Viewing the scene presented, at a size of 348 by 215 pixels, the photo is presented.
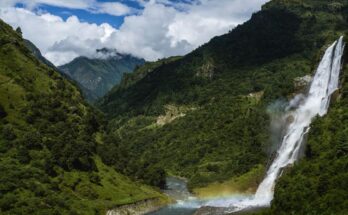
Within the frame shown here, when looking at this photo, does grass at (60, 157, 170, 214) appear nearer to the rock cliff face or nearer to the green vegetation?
the rock cliff face

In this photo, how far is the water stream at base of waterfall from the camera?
151 meters

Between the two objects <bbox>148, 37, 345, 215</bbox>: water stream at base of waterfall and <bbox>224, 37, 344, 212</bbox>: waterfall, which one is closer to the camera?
<bbox>148, 37, 345, 215</bbox>: water stream at base of waterfall

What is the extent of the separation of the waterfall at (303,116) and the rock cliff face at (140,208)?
31340 millimetres

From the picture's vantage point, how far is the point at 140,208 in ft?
575

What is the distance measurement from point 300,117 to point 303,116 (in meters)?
1.96

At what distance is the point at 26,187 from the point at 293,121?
81.9m

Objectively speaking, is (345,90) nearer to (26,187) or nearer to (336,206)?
(336,206)

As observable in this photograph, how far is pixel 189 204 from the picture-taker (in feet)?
638

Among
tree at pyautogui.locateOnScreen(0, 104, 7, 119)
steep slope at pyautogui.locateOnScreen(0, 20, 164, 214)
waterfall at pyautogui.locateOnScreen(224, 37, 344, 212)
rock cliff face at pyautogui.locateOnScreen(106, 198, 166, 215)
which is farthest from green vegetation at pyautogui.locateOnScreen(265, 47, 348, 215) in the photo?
tree at pyautogui.locateOnScreen(0, 104, 7, 119)

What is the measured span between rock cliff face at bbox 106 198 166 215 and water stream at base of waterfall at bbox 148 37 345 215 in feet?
26.0

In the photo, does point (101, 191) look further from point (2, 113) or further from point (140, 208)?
point (2, 113)

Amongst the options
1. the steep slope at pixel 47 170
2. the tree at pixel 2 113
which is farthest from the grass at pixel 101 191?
the tree at pixel 2 113

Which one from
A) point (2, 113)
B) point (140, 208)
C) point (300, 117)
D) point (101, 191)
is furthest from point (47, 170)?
point (300, 117)

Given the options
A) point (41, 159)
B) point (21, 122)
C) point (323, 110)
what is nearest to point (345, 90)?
point (323, 110)
